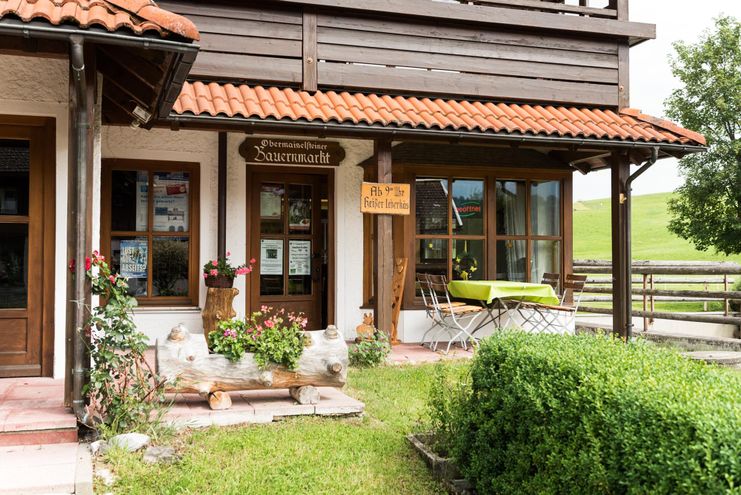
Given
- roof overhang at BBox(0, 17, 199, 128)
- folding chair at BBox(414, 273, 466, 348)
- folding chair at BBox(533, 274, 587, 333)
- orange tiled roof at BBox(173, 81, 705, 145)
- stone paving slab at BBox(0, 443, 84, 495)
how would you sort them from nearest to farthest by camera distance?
stone paving slab at BBox(0, 443, 84, 495) < roof overhang at BBox(0, 17, 199, 128) < orange tiled roof at BBox(173, 81, 705, 145) < folding chair at BBox(533, 274, 587, 333) < folding chair at BBox(414, 273, 466, 348)

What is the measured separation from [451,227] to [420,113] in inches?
85.5

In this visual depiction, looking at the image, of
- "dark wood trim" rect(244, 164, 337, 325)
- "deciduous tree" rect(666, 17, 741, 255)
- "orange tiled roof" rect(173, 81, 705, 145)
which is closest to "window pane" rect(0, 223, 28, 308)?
"orange tiled roof" rect(173, 81, 705, 145)

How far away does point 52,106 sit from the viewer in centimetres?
620

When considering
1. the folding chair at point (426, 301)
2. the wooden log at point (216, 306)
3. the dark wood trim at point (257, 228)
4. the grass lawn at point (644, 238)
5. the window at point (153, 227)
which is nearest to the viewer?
the wooden log at point (216, 306)

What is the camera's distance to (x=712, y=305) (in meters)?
21.7

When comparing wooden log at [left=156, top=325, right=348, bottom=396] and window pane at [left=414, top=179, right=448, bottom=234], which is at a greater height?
window pane at [left=414, top=179, right=448, bottom=234]

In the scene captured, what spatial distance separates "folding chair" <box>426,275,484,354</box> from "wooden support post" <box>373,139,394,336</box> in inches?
36.6

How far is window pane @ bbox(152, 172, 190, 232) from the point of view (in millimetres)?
8797

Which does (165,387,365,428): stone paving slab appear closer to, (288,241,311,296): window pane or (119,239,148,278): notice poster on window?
(119,239,148,278): notice poster on window

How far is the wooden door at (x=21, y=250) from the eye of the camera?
6094mm

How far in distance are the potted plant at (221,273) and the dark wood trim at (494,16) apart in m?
3.33

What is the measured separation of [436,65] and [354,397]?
4848mm

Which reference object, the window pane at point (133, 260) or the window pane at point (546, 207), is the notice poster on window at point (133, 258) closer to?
the window pane at point (133, 260)

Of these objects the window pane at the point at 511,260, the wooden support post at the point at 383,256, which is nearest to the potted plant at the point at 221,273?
the wooden support post at the point at 383,256
